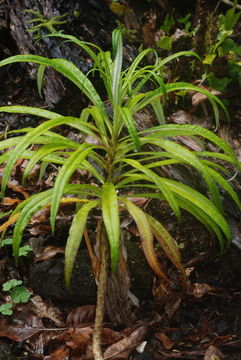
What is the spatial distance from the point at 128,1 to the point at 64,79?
1061 mm

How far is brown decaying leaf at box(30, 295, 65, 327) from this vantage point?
1859mm

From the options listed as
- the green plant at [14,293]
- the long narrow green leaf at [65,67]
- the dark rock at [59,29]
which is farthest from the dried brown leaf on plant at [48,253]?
the dark rock at [59,29]

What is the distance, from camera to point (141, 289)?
1.92 m

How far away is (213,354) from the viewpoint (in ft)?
5.36

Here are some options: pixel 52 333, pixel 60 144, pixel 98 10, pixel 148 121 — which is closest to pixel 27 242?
pixel 52 333

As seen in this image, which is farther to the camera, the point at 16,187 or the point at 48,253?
the point at 16,187

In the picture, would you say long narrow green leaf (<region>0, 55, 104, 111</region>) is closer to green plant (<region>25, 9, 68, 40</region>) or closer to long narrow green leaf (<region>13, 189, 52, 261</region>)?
long narrow green leaf (<region>13, 189, 52, 261</region>)

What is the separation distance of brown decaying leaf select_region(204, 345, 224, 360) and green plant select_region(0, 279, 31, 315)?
954 mm

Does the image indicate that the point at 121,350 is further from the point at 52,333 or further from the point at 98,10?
the point at 98,10

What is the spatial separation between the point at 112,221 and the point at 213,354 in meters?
0.88

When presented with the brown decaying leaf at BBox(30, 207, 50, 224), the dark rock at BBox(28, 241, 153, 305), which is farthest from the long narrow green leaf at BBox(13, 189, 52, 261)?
the brown decaying leaf at BBox(30, 207, 50, 224)

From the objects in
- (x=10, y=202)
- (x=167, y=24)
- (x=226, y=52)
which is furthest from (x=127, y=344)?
(x=167, y=24)

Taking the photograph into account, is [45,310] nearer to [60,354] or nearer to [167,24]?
[60,354]

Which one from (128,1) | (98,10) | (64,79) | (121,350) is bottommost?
(121,350)
